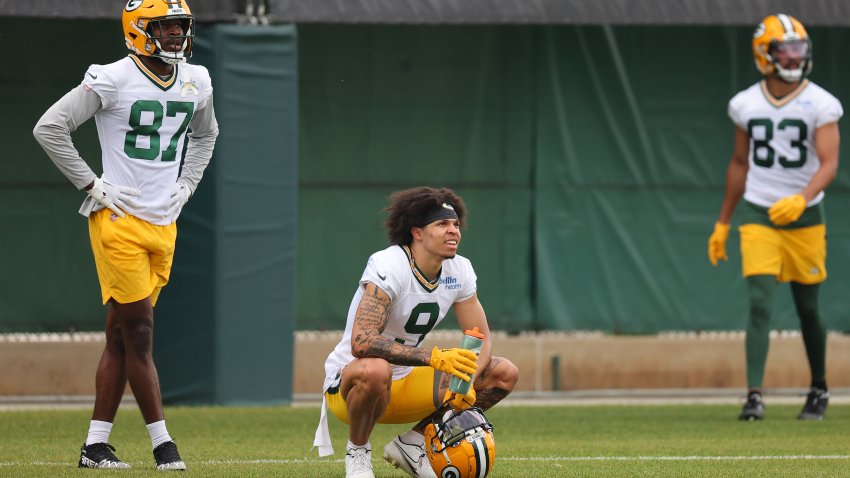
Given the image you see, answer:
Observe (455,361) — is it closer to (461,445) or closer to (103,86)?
(461,445)

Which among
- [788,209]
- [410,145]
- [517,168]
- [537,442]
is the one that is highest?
[410,145]

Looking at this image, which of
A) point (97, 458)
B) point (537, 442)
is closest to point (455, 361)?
point (97, 458)

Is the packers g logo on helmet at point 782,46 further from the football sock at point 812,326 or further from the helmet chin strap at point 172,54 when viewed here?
the helmet chin strap at point 172,54

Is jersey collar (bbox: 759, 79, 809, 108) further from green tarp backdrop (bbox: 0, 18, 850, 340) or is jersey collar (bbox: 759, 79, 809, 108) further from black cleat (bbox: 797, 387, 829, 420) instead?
green tarp backdrop (bbox: 0, 18, 850, 340)

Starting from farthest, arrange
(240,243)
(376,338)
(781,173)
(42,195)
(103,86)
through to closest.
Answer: (42,195), (240,243), (781,173), (103,86), (376,338)

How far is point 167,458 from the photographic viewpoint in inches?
273

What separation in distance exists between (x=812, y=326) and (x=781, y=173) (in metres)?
0.94

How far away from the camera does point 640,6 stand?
35.0 feet

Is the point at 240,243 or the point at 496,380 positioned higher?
the point at 240,243

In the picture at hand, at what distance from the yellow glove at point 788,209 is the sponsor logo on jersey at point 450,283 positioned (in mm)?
3275

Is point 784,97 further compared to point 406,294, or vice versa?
point 784,97

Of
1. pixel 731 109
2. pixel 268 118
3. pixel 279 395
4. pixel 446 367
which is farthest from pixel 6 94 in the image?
pixel 446 367

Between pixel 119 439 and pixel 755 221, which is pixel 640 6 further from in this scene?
pixel 119 439

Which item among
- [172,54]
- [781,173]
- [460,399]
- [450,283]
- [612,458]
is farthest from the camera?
[781,173]
